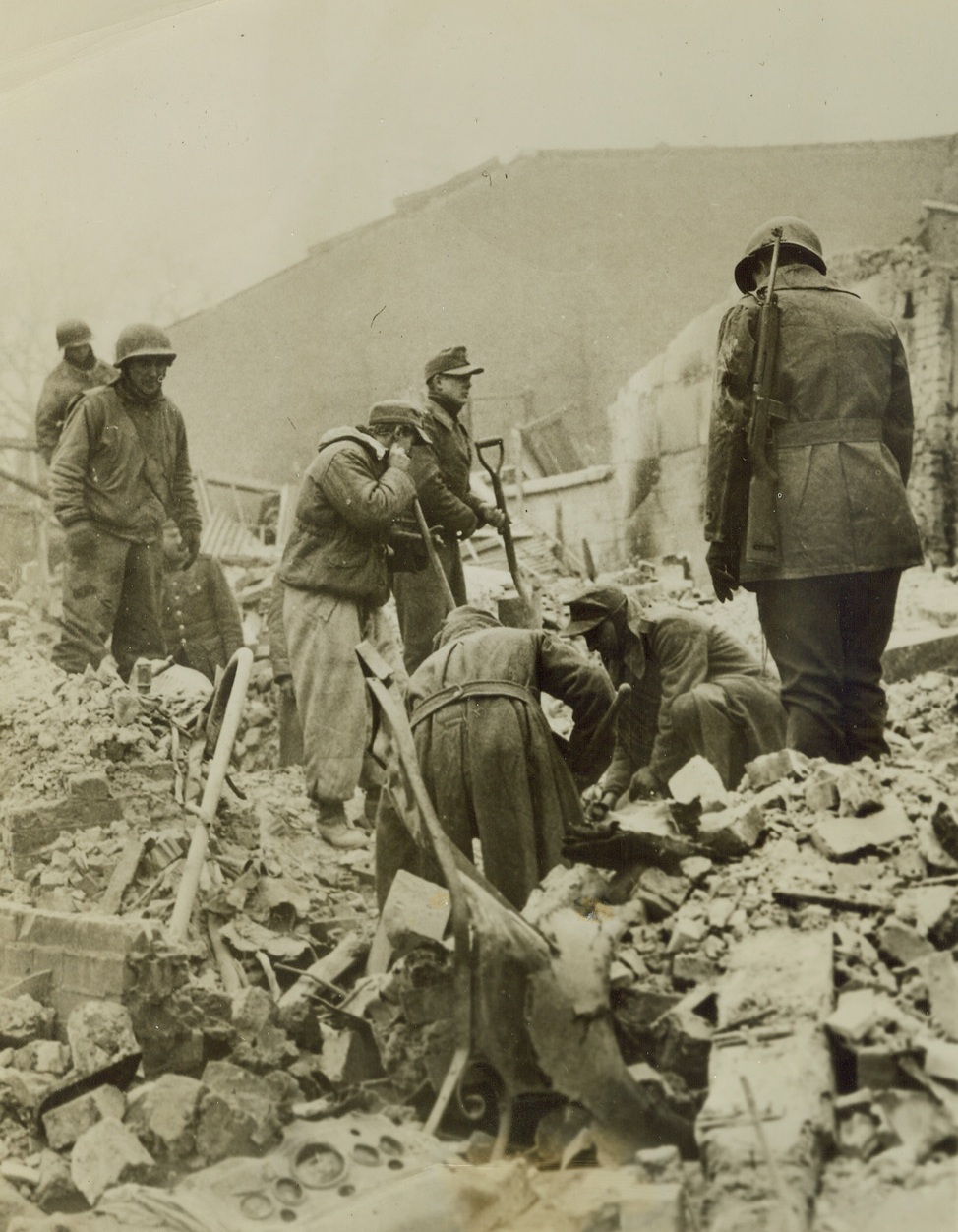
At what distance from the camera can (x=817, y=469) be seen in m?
3.43

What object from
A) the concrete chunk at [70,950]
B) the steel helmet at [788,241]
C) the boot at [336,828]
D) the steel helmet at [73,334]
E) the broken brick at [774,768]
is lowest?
the concrete chunk at [70,950]

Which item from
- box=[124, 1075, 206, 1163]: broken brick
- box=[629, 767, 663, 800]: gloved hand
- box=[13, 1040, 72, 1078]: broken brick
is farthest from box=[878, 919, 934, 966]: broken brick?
box=[13, 1040, 72, 1078]: broken brick

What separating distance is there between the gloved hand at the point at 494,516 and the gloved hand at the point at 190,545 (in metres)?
0.97

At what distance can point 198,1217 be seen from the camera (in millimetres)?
3027

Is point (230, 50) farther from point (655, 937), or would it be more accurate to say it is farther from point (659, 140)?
point (655, 937)

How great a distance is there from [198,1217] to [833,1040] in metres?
1.47

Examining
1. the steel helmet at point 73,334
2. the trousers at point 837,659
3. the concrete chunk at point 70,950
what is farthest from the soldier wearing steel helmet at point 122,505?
the trousers at point 837,659

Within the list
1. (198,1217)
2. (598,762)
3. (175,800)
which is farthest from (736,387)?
(198,1217)

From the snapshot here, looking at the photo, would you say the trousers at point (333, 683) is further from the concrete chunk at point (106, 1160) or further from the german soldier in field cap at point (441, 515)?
the concrete chunk at point (106, 1160)

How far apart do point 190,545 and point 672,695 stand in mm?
1661

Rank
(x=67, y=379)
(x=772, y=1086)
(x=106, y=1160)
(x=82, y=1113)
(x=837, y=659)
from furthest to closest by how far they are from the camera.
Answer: (x=67, y=379) < (x=837, y=659) < (x=82, y=1113) < (x=106, y=1160) < (x=772, y=1086)

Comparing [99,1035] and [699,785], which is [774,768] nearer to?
[699,785]

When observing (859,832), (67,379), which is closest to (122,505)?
(67,379)

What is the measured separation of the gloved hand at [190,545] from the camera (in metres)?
4.27
